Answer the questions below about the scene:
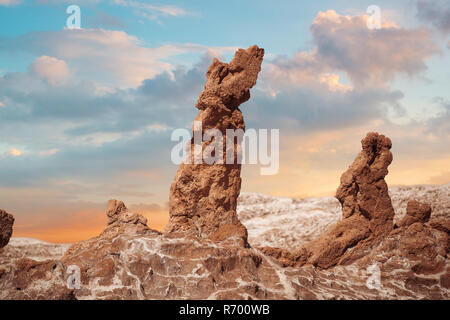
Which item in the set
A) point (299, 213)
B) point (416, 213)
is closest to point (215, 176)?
point (416, 213)

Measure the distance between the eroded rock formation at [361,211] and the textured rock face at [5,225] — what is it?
1296 centimetres

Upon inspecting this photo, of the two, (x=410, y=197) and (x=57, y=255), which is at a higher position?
(x=410, y=197)

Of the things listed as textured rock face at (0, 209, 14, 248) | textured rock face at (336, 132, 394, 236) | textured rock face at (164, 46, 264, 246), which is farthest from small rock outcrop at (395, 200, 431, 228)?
textured rock face at (0, 209, 14, 248)

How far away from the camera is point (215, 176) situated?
22500mm

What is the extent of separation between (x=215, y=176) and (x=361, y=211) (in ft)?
26.3

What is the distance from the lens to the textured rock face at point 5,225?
18875mm

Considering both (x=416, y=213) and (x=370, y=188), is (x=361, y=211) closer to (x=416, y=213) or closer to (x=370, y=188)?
(x=370, y=188)

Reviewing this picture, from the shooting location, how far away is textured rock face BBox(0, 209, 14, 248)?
18.9 metres

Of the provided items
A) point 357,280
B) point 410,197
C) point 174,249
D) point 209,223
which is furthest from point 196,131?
point 410,197

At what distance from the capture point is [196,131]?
22859 mm

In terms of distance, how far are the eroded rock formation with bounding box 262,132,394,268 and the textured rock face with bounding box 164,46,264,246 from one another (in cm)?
461
